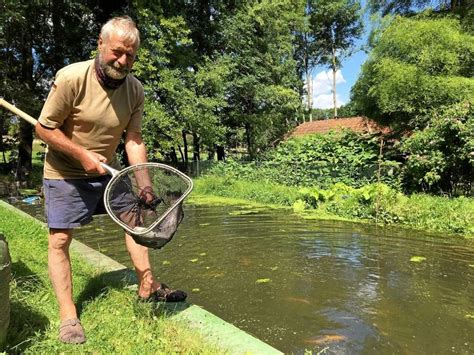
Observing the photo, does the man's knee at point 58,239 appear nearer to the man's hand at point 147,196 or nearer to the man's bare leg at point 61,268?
the man's bare leg at point 61,268

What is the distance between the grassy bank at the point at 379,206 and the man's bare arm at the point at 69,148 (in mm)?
7034

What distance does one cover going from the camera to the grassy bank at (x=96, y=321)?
2457 millimetres

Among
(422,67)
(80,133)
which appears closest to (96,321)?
(80,133)

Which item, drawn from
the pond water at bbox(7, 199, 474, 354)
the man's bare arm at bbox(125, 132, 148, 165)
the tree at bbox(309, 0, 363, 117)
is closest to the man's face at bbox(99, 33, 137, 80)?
the man's bare arm at bbox(125, 132, 148, 165)

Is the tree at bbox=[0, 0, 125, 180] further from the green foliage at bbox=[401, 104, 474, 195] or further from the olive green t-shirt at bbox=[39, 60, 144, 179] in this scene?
the olive green t-shirt at bbox=[39, 60, 144, 179]

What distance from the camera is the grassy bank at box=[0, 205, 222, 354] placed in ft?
8.06

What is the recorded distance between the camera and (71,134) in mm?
2754

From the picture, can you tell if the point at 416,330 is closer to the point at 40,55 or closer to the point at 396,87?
the point at 396,87

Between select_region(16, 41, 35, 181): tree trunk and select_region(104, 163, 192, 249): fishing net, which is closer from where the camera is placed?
select_region(104, 163, 192, 249): fishing net

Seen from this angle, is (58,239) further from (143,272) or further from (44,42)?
(44,42)

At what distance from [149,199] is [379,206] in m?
7.25

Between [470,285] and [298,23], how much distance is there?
937 inches

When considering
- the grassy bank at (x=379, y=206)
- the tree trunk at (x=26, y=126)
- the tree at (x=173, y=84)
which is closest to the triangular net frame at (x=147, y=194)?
the grassy bank at (x=379, y=206)

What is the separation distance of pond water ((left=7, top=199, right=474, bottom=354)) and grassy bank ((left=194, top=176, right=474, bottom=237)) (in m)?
0.67
